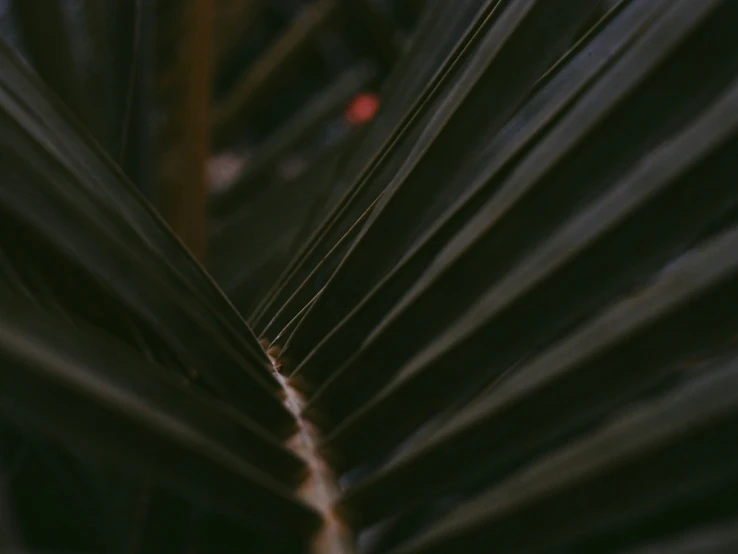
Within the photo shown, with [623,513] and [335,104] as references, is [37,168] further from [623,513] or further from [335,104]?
[335,104]

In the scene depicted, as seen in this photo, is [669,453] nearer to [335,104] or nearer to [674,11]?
[674,11]

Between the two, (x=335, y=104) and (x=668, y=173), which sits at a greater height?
(x=335, y=104)

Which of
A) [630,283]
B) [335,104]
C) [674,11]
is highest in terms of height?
[335,104]

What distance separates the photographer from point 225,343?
0.44 m

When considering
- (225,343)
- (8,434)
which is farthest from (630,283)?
(8,434)

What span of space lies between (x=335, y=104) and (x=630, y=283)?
5.34 ft

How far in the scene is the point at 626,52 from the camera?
0.39m

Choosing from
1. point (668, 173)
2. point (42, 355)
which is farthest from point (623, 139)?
point (42, 355)

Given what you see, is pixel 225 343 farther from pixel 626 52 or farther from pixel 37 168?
pixel 626 52

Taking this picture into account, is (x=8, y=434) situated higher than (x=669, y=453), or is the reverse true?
(x=8, y=434)

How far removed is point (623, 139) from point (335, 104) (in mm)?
1597

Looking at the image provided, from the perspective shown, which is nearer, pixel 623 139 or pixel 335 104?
pixel 623 139

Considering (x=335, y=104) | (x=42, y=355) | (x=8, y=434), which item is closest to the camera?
(x=42, y=355)

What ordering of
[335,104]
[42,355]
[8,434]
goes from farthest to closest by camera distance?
[335,104]
[8,434]
[42,355]
